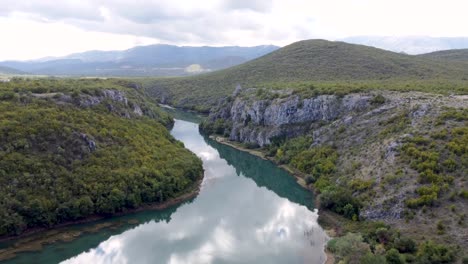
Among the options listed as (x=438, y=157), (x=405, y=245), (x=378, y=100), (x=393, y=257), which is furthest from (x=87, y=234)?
(x=378, y=100)

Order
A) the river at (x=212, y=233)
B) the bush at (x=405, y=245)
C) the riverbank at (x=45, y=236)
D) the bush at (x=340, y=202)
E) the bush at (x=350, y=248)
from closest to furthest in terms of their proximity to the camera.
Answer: the bush at (x=405, y=245)
the bush at (x=350, y=248)
the riverbank at (x=45, y=236)
the river at (x=212, y=233)
the bush at (x=340, y=202)

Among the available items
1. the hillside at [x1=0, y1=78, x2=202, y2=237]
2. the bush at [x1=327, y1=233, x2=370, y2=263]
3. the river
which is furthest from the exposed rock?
the bush at [x1=327, y1=233, x2=370, y2=263]

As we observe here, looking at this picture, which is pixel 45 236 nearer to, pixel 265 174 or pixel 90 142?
pixel 90 142

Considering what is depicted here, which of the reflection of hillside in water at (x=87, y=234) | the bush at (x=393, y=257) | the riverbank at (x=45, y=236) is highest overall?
the bush at (x=393, y=257)

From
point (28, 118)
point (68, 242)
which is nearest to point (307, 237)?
point (68, 242)

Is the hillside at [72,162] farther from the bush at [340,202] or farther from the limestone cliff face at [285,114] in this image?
the limestone cliff face at [285,114]

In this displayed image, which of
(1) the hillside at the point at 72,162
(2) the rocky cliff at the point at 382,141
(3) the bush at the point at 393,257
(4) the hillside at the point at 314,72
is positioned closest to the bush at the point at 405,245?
(3) the bush at the point at 393,257
